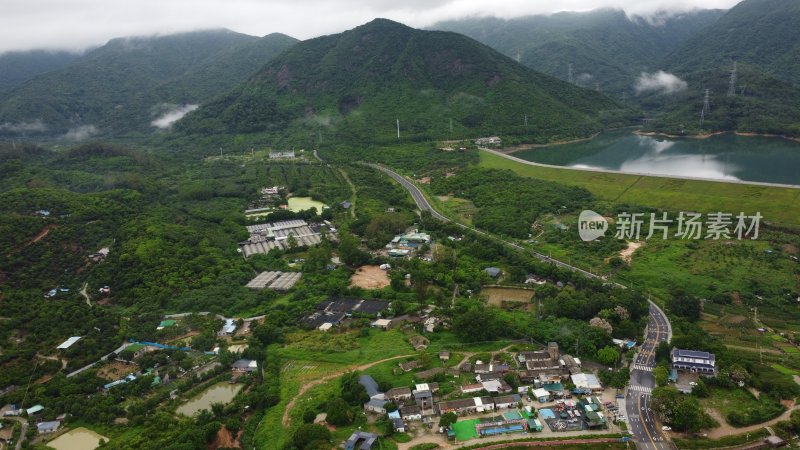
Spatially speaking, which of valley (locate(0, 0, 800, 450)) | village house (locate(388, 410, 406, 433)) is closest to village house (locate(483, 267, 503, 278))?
valley (locate(0, 0, 800, 450))

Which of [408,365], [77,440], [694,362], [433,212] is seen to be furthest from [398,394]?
[433,212]

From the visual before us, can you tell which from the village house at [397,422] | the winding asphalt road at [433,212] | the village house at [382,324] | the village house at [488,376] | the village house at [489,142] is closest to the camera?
the village house at [397,422]

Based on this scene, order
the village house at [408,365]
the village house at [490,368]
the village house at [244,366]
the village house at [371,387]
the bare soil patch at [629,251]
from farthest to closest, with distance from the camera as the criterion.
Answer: the bare soil patch at [629,251]
the village house at [244,366]
the village house at [408,365]
the village house at [490,368]
the village house at [371,387]

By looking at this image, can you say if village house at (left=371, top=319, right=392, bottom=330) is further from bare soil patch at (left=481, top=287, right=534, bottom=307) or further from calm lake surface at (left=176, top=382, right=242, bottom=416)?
calm lake surface at (left=176, top=382, right=242, bottom=416)

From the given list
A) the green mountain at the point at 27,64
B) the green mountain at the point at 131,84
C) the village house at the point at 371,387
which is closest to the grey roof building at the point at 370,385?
the village house at the point at 371,387

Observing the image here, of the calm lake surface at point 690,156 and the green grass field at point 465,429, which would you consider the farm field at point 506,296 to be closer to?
the green grass field at point 465,429
